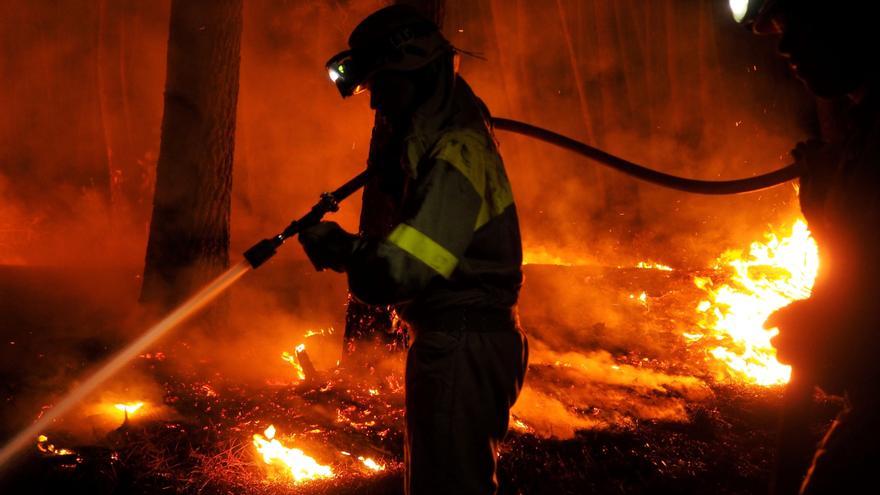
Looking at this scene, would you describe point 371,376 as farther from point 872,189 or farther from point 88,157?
point 88,157

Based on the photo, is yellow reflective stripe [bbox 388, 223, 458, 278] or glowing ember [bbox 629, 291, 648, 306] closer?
yellow reflective stripe [bbox 388, 223, 458, 278]

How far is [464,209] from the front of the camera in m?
1.94

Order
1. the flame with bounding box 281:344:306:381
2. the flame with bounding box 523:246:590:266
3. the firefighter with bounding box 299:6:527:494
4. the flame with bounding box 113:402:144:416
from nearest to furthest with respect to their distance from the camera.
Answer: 1. the firefighter with bounding box 299:6:527:494
2. the flame with bounding box 113:402:144:416
3. the flame with bounding box 281:344:306:381
4. the flame with bounding box 523:246:590:266

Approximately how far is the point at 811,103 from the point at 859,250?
58.3 feet

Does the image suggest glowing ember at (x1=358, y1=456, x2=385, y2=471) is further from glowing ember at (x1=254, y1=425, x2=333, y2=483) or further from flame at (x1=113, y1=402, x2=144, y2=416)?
flame at (x1=113, y1=402, x2=144, y2=416)

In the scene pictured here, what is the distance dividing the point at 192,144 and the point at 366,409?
3640mm

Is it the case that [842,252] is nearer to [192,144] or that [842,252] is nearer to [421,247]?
[421,247]

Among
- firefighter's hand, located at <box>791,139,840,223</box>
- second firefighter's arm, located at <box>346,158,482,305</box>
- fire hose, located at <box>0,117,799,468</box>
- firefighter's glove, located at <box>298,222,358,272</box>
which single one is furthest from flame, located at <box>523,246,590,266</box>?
second firefighter's arm, located at <box>346,158,482,305</box>

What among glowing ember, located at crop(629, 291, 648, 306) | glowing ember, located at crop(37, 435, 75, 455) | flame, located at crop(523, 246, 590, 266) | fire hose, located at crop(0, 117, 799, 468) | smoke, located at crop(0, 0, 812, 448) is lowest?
glowing ember, located at crop(37, 435, 75, 455)

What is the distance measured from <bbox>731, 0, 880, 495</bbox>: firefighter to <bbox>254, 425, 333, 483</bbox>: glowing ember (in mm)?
2863

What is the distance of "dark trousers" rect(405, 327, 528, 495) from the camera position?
6.78 feet

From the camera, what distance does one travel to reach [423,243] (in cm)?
186

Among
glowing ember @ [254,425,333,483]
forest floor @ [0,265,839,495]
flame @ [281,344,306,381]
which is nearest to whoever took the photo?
forest floor @ [0,265,839,495]

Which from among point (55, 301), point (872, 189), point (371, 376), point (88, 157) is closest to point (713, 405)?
point (371, 376)
